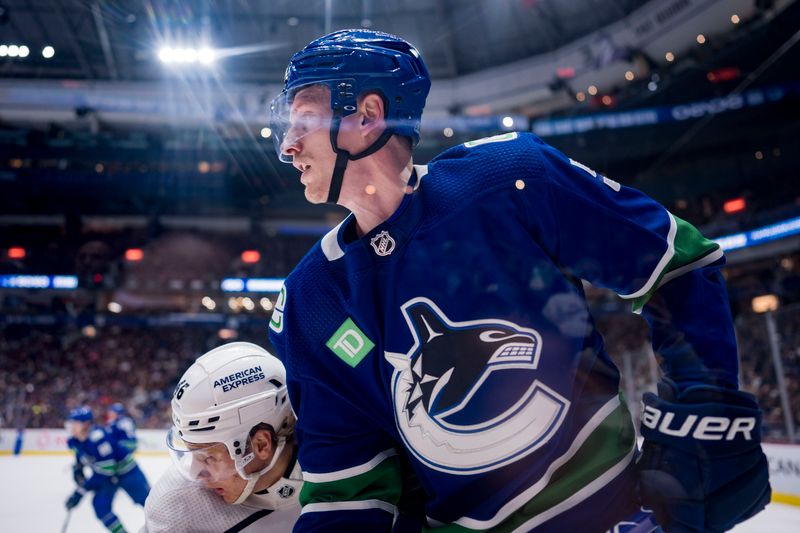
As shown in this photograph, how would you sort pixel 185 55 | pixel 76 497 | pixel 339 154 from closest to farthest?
pixel 339 154 → pixel 76 497 → pixel 185 55

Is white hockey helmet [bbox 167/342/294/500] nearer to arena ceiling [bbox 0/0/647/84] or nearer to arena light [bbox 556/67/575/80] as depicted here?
arena ceiling [bbox 0/0/647/84]

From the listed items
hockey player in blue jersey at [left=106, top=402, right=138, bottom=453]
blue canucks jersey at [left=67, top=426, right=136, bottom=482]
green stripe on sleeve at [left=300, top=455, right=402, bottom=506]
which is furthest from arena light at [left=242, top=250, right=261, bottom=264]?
green stripe on sleeve at [left=300, top=455, right=402, bottom=506]

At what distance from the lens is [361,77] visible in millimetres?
1153

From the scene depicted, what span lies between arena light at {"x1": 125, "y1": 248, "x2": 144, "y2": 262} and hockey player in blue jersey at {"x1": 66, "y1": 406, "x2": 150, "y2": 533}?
13.1 meters

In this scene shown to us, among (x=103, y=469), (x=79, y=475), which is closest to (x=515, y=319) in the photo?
(x=103, y=469)

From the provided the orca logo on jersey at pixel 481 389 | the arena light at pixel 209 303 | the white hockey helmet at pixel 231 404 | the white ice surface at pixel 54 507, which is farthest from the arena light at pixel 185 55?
the orca logo on jersey at pixel 481 389

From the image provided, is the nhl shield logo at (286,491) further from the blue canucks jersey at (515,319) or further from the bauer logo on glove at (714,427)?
the bauer logo on glove at (714,427)

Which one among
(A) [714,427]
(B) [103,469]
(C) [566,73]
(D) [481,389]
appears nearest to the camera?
(A) [714,427]

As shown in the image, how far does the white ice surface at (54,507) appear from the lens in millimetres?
3979

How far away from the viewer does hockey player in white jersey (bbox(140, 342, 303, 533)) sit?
1.64 meters

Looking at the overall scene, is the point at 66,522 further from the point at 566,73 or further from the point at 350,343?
the point at 566,73

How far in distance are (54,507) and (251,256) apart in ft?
42.0

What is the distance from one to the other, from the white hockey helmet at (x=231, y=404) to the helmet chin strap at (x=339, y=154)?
0.79 metres

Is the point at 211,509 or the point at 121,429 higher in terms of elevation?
the point at 121,429
